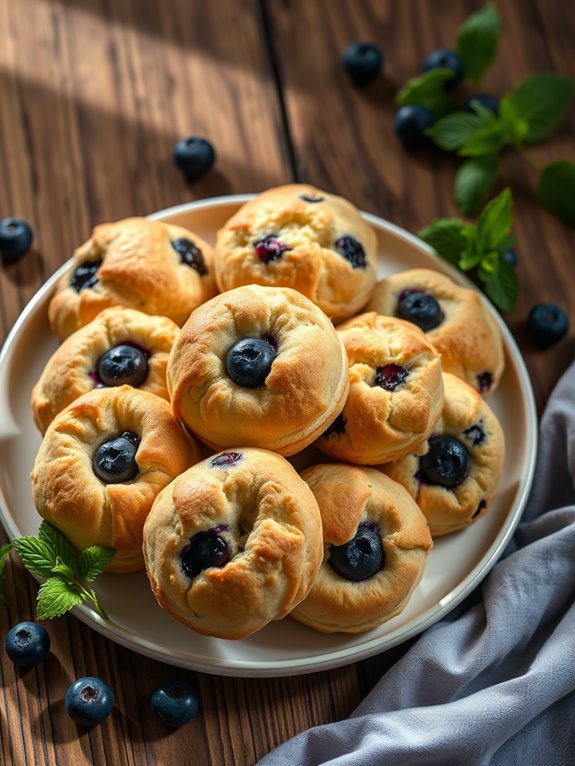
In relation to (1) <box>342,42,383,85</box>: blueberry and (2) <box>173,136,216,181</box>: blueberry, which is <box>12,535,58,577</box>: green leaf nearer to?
(2) <box>173,136,216,181</box>: blueberry

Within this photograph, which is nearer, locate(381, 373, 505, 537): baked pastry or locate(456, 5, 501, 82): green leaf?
locate(381, 373, 505, 537): baked pastry

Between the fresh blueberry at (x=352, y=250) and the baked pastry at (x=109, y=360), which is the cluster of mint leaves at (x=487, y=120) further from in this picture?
the baked pastry at (x=109, y=360)

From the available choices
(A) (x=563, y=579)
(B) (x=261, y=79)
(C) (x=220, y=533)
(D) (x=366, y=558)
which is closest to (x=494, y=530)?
(A) (x=563, y=579)

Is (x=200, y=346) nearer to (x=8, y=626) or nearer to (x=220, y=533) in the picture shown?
(x=220, y=533)

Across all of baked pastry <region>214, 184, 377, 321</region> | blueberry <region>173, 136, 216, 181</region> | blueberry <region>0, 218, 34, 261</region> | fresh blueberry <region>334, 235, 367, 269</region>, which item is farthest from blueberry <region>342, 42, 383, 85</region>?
blueberry <region>0, 218, 34, 261</region>

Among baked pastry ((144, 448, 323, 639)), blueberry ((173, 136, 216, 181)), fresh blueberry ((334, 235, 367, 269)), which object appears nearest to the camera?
baked pastry ((144, 448, 323, 639))

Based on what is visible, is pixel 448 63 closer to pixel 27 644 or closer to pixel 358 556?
pixel 358 556
